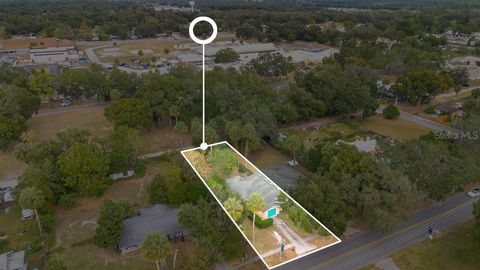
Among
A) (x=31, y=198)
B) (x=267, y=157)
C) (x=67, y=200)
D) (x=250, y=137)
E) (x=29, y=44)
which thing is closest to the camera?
(x=31, y=198)

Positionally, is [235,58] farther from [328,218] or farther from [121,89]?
[328,218]

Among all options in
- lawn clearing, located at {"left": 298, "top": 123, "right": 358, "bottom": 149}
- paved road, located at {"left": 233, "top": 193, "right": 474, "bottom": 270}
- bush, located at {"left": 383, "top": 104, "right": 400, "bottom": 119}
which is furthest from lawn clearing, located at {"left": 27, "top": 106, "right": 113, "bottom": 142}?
bush, located at {"left": 383, "top": 104, "right": 400, "bottom": 119}

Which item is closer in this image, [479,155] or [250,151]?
[479,155]

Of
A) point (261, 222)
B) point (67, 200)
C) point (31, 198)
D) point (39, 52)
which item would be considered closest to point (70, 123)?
point (67, 200)

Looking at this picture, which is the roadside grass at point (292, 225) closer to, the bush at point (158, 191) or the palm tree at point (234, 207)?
the palm tree at point (234, 207)

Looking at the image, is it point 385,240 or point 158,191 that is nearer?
point 385,240

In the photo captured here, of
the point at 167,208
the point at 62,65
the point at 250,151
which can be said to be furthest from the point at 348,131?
the point at 62,65

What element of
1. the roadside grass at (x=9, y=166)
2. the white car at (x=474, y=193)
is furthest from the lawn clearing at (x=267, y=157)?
the roadside grass at (x=9, y=166)

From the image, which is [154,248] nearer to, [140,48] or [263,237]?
[263,237]
